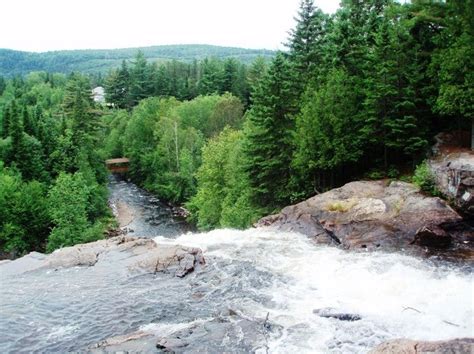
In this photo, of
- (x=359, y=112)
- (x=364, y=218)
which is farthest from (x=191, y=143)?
(x=364, y=218)

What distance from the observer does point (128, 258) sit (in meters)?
21.3

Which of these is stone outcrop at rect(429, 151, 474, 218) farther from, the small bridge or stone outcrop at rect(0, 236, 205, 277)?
the small bridge

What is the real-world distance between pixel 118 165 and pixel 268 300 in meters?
65.8

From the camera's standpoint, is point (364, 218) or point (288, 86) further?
point (288, 86)

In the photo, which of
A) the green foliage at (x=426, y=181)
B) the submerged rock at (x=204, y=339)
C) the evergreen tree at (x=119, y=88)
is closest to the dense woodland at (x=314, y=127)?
the green foliage at (x=426, y=181)

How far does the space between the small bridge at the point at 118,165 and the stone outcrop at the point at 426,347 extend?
70511 millimetres

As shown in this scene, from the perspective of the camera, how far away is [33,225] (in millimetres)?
42219

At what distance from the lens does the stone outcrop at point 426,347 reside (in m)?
10.6

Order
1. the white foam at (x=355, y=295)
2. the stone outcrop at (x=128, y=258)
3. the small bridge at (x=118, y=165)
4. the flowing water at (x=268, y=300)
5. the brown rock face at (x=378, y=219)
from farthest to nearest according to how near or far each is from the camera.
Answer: the small bridge at (x=118, y=165) < the brown rock face at (x=378, y=219) < the stone outcrop at (x=128, y=258) < the flowing water at (x=268, y=300) < the white foam at (x=355, y=295)

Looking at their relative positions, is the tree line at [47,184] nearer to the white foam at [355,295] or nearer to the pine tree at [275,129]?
the pine tree at [275,129]

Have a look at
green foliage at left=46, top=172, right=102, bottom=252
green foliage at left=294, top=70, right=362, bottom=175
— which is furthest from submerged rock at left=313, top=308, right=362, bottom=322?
green foliage at left=46, top=172, right=102, bottom=252

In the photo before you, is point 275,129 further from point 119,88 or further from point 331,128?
point 119,88

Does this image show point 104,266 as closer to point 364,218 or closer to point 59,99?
point 364,218

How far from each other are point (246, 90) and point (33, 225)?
47636 millimetres
